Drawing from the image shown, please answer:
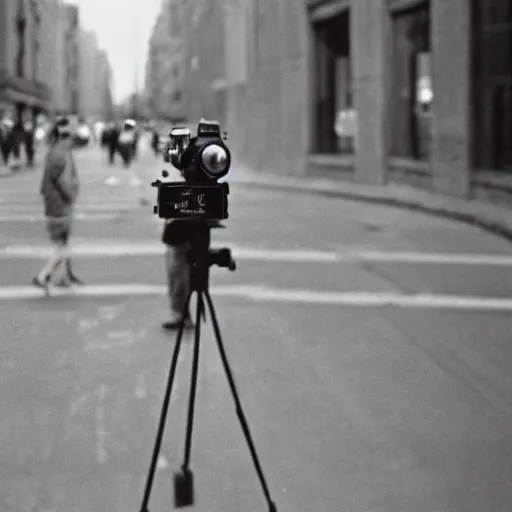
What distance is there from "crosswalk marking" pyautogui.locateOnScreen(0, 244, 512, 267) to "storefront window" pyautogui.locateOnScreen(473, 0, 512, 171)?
7.83 meters

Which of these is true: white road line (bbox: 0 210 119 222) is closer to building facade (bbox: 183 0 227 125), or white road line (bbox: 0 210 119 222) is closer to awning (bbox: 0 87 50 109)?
building facade (bbox: 183 0 227 125)

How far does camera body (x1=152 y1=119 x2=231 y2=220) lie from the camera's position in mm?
4191

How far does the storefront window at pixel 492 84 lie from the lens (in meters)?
21.2

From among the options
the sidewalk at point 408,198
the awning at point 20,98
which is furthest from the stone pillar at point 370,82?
the awning at point 20,98

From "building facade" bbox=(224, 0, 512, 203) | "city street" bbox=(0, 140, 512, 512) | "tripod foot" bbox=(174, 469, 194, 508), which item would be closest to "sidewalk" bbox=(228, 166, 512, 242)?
"building facade" bbox=(224, 0, 512, 203)

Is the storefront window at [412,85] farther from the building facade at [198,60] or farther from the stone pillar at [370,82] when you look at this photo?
the building facade at [198,60]

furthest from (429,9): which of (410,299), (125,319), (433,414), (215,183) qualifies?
(215,183)

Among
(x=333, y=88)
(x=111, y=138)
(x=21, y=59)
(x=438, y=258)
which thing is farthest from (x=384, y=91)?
(x=21, y=59)

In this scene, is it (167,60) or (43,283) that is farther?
(167,60)

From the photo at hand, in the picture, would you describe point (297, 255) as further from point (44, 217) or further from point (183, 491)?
point (183, 491)

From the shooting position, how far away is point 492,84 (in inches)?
859

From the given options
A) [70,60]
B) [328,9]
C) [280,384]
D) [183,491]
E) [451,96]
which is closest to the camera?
[183,491]

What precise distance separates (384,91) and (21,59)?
2567 inches

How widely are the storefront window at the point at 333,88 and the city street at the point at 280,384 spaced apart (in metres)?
17.0
